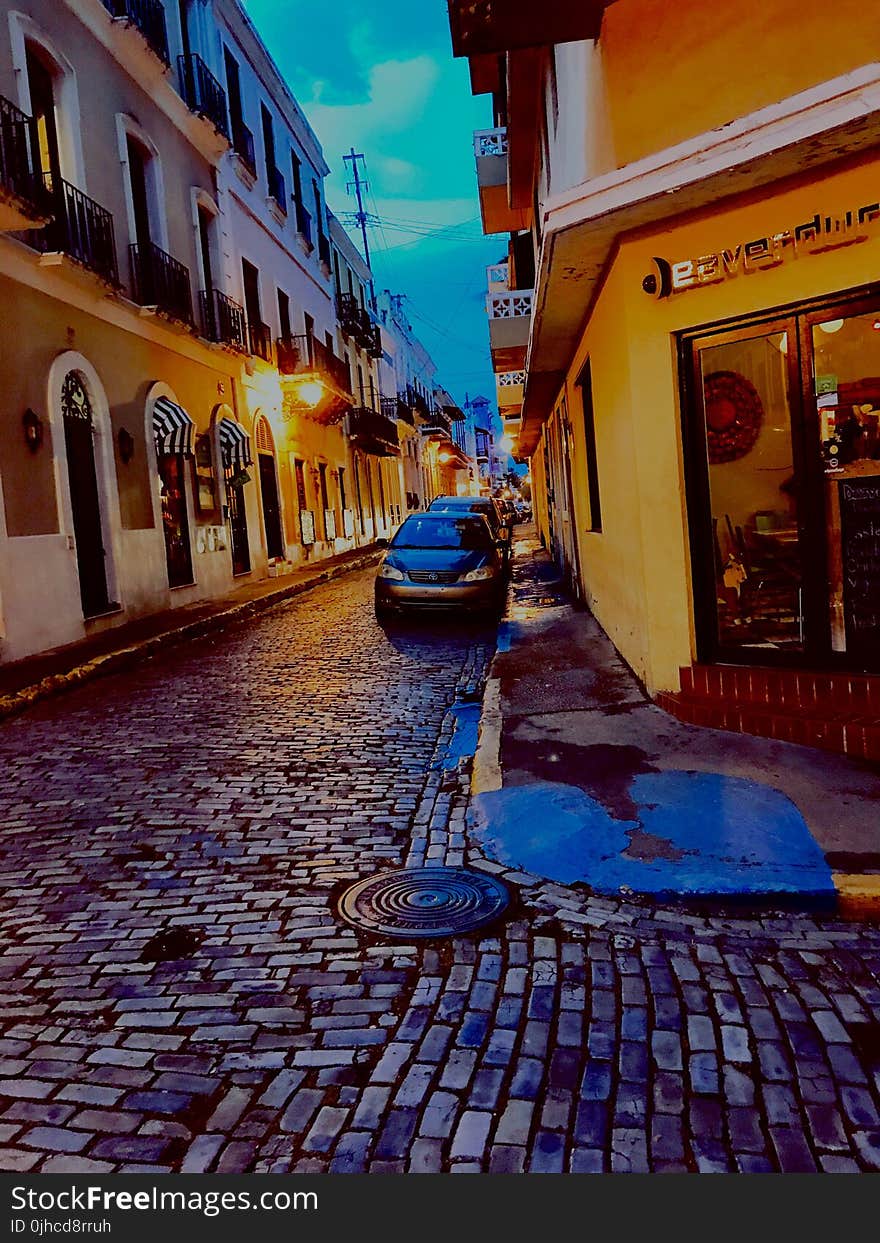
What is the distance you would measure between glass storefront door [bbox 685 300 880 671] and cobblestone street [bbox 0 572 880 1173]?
2.40m

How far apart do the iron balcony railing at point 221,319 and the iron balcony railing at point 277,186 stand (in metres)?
6.04

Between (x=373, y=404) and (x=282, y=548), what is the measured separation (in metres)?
17.8

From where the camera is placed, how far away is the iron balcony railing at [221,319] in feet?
59.3

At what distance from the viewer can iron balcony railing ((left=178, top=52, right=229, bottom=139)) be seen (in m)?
17.4

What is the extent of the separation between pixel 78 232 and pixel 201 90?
7.05m

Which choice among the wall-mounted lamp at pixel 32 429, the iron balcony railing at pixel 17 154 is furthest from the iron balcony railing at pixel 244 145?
the wall-mounted lamp at pixel 32 429

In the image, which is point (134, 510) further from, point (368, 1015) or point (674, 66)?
point (368, 1015)

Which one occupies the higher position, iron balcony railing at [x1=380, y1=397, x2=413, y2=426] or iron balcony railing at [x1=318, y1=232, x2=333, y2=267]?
iron balcony railing at [x1=318, y1=232, x2=333, y2=267]

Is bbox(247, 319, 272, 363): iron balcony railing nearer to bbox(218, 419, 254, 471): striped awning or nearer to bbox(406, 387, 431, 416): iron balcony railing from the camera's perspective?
bbox(218, 419, 254, 471): striped awning

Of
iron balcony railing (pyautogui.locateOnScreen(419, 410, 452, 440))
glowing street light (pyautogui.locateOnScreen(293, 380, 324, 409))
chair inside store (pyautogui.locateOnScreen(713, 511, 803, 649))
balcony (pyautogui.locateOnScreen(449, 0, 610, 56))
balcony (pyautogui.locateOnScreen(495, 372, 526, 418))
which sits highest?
iron balcony railing (pyautogui.locateOnScreen(419, 410, 452, 440))

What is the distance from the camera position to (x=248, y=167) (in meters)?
21.2

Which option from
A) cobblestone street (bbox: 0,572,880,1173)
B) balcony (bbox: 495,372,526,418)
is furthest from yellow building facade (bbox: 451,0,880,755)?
balcony (bbox: 495,372,526,418)

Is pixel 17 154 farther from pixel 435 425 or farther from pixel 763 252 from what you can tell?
pixel 435 425

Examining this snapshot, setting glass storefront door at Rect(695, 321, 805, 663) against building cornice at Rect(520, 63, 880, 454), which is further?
glass storefront door at Rect(695, 321, 805, 663)
